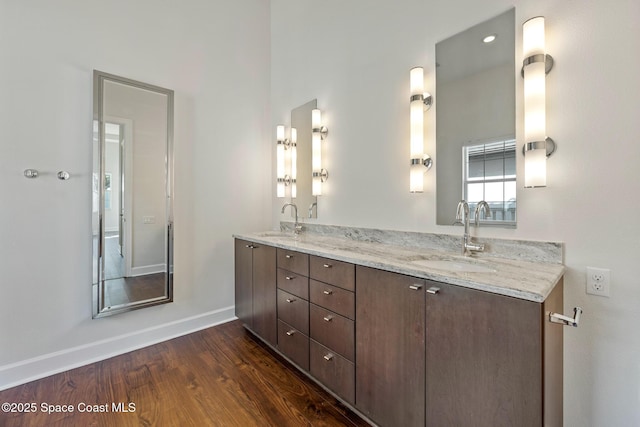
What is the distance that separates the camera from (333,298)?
1.62m

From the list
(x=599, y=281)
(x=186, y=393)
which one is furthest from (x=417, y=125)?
(x=186, y=393)

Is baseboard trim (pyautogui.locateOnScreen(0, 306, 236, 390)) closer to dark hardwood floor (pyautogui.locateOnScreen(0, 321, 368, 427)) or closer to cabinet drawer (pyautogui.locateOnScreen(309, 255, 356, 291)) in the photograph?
dark hardwood floor (pyautogui.locateOnScreen(0, 321, 368, 427))

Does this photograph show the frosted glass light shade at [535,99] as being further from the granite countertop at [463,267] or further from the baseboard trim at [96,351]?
the baseboard trim at [96,351]

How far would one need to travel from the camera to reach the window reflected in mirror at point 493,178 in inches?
57.0

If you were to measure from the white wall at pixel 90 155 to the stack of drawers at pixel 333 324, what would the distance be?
147cm

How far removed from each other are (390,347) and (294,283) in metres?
0.80

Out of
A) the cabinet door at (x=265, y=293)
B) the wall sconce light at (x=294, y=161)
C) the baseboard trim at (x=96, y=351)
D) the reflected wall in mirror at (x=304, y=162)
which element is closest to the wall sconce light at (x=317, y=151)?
the reflected wall in mirror at (x=304, y=162)

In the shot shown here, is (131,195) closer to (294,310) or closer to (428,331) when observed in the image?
(294,310)

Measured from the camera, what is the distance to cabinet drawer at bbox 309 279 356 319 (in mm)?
1518

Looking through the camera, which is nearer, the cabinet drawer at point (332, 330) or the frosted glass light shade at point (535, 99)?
the frosted glass light shade at point (535, 99)

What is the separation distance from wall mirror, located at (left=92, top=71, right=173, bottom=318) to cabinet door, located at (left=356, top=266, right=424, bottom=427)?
187 cm

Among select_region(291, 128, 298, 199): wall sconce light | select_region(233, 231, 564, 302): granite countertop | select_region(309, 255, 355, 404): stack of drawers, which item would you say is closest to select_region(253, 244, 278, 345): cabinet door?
select_region(233, 231, 564, 302): granite countertop

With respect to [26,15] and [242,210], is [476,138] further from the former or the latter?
[26,15]

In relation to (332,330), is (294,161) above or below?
above
